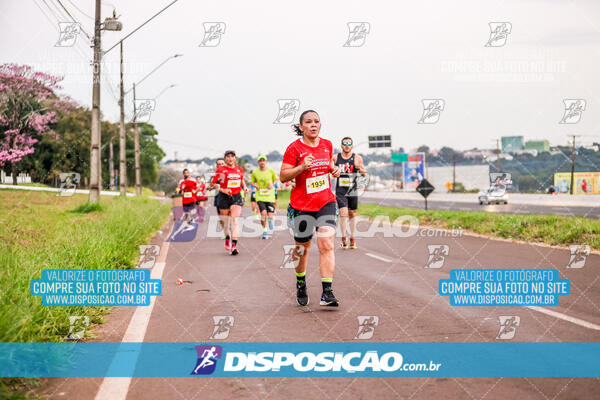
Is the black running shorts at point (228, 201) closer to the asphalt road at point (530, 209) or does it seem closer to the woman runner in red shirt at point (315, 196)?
the woman runner in red shirt at point (315, 196)

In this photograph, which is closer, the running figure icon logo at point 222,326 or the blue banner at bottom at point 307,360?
the blue banner at bottom at point 307,360

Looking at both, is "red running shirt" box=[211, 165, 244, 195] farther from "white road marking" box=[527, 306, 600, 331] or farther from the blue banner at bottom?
the blue banner at bottom

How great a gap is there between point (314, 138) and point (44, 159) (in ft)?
202

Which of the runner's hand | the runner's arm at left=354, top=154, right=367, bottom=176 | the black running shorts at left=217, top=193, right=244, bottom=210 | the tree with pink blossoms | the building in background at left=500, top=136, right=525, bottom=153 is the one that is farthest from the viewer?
the building in background at left=500, top=136, right=525, bottom=153

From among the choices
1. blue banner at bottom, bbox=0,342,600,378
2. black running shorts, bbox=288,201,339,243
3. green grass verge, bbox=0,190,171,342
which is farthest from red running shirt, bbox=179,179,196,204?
blue banner at bottom, bbox=0,342,600,378

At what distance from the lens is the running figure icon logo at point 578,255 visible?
34.3ft

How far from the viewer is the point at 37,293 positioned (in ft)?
21.2

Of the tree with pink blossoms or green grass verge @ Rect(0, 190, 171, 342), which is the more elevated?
the tree with pink blossoms

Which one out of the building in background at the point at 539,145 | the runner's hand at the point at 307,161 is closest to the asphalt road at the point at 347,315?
the runner's hand at the point at 307,161

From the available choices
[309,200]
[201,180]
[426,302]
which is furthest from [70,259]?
[201,180]

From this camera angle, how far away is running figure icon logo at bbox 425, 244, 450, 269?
1098 cm

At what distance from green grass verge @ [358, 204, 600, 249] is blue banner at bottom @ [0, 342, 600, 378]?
27.5 ft

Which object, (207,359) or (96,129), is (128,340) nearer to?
(207,359)

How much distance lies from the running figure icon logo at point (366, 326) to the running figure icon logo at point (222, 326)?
4.08 feet
